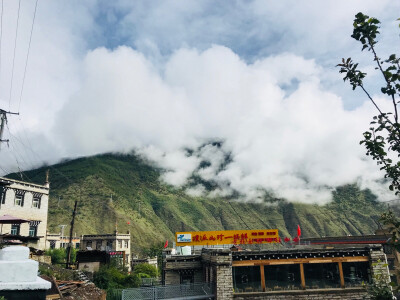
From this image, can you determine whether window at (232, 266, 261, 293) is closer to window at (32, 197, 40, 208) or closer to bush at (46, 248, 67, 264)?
bush at (46, 248, 67, 264)

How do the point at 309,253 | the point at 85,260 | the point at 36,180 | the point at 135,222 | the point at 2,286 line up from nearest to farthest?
the point at 2,286, the point at 309,253, the point at 85,260, the point at 135,222, the point at 36,180

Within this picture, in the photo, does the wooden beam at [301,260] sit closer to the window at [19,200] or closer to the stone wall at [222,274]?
the stone wall at [222,274]

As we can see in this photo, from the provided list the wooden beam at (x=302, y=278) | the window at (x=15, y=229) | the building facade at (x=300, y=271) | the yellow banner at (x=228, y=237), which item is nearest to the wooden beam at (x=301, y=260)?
the building facade at (x=300, y=271)

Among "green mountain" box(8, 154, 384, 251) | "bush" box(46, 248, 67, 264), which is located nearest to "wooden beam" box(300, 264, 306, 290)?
"bush" box(46, 248, 67, 264)

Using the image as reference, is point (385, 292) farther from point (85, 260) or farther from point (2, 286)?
point (85, 260)

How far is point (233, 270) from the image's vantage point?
2964 cm

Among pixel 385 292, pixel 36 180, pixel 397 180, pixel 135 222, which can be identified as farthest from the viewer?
pixel 36 180

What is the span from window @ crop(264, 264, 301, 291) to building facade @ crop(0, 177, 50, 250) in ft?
100

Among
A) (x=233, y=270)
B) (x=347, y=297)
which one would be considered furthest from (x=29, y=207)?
(x=347, y=297)

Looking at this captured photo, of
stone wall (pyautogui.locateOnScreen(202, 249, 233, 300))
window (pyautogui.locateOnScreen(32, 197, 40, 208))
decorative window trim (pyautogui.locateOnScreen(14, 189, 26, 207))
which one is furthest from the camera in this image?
window (pyautogui.locateOnScreen(32, 197, 40, 208))

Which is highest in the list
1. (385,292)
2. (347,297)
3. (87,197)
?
(87,197)

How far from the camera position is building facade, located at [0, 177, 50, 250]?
1619 inches

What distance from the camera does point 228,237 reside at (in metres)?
37.7

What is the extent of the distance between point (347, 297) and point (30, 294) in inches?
1305
